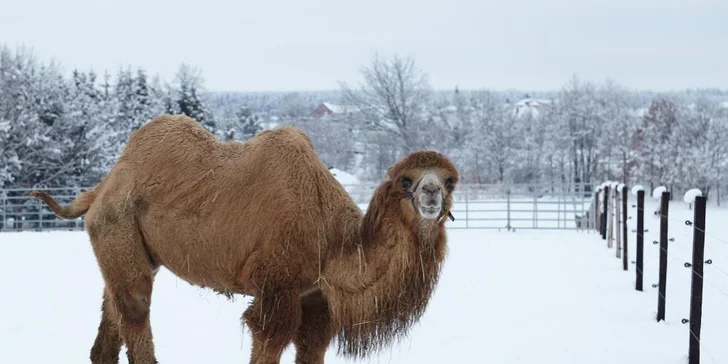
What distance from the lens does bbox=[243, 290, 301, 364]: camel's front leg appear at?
5.41 meters

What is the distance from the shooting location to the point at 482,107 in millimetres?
83812

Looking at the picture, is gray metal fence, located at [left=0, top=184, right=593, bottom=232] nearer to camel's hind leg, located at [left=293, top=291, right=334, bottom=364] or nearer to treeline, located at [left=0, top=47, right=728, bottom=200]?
treeline, located at [left=0, top=47, right=728, bottom=200]

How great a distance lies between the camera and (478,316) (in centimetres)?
957

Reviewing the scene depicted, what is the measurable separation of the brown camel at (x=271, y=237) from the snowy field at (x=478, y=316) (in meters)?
0.63

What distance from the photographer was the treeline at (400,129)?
1454 inches

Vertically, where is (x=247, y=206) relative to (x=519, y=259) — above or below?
above

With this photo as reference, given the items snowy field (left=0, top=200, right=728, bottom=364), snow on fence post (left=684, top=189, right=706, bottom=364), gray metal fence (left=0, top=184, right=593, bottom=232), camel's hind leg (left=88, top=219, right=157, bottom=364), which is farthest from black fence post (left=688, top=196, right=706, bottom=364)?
gray metal fence (left=0, top=184, right=593, bottom=232)

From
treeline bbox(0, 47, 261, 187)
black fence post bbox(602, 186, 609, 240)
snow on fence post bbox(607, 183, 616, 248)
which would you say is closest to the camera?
snow on fence post bbox(607, 183, 616, 248)

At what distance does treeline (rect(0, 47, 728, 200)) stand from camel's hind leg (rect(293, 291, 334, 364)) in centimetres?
3137

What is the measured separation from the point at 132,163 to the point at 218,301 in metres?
4.68

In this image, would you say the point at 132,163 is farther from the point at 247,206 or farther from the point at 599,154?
the point at 599,154

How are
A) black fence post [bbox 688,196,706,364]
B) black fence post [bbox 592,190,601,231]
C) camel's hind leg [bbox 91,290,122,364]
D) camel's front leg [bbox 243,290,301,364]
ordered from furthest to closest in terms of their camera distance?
black fence post [bbox 592,190,601,231] → black fence post [bbox 688,196,706,364] → camel's hind leg [bbox 91,290,122,364] → camel's front leg [bbox 243,290,301,364]

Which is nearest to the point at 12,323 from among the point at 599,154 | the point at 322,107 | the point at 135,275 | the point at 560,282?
the point at 135,275

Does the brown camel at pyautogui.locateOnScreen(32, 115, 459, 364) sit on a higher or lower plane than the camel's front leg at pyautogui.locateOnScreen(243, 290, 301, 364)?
higher
